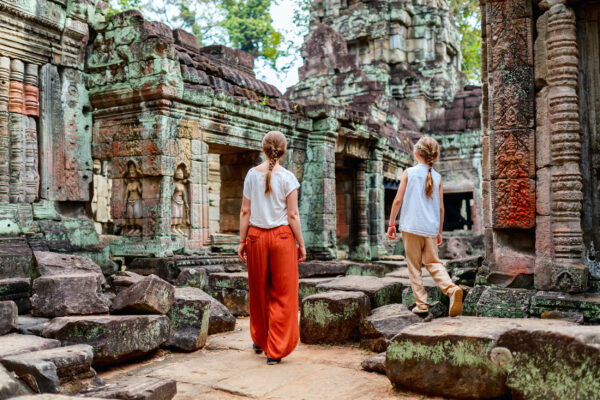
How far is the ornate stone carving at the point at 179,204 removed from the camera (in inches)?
301

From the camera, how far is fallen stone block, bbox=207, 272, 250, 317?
22.8 feet

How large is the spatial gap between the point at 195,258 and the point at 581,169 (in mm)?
4923

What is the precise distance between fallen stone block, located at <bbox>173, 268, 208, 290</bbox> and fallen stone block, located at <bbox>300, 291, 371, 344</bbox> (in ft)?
7.58

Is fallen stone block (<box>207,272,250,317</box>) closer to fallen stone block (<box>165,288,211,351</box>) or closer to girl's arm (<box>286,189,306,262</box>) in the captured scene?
fallen stone block (<box>165,288,211,351</box>)

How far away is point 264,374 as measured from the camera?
13.1 feet

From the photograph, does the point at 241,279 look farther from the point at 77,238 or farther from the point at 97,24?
the point at 97,24

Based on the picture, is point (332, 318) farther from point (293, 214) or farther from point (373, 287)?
point (293, 214)

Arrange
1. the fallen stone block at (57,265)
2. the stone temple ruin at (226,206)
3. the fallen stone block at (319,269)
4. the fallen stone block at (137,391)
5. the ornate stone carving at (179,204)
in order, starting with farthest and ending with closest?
1. the fallen stone block at (319,269)
2. the ornate stone carving at (179,204)
3. the fallen stone block at (57,265)
4. the stone temple ruin at (226,206)
5. the fallen stone block at (137,391)

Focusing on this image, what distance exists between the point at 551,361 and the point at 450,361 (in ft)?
1.97

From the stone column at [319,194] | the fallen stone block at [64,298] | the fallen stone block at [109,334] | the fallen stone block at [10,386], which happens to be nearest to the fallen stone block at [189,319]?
the fallen stone block at [109,334]

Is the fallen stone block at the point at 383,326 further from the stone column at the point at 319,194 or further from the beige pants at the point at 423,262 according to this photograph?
the stone column at the point at 319,194

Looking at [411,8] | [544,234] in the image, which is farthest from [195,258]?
[411,8]

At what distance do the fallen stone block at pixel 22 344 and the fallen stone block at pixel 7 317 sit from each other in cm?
7

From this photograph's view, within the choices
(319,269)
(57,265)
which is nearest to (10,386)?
(57,265)
